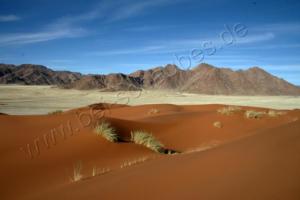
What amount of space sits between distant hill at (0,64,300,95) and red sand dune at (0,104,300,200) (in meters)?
84.6

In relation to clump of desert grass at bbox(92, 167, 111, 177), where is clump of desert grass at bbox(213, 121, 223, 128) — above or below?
above

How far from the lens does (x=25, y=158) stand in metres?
9.05

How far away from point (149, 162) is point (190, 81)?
12143 centimetres

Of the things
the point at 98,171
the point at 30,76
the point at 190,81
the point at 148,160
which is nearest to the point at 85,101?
the point at 98,171

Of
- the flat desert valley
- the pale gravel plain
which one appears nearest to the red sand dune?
the flat desert valley

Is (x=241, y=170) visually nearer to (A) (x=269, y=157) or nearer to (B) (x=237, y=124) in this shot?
(A) (x=269, y=157)

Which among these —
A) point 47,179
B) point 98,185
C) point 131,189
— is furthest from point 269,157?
point 47,179

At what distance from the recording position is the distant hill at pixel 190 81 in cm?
11146

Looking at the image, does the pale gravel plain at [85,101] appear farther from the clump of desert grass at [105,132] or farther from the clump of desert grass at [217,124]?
the clump of desert grass at [105,132]

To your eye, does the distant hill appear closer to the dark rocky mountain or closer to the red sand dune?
the dark rocky mountain

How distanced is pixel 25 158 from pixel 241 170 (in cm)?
616

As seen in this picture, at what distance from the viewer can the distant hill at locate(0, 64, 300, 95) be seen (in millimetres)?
111456

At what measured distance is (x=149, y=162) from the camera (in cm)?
704

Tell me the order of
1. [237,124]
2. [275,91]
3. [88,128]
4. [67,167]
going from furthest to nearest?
[275,91] → [237,124] → [88,128] → [67,167]
